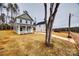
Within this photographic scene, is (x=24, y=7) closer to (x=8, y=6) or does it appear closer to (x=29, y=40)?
(x=8, y=6)

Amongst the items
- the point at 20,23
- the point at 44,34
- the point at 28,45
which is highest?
the point at 20,23

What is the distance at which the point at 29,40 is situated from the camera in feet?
5.74

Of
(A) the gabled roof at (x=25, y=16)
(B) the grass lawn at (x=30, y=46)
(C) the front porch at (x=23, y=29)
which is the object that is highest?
(A) the gabled roof at (x=25, y=16)

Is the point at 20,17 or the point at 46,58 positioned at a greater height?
the point at 20,17

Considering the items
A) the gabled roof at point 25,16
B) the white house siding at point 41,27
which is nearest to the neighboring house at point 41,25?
the white house siding at point 41,27

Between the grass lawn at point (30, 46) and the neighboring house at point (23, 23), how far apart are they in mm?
60

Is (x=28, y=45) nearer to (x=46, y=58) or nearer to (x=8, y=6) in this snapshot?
(x=46, y=58)

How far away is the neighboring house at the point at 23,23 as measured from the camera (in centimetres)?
173

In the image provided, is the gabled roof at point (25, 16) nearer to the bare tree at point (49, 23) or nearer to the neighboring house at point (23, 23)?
the neighboring house at point (23, 23)

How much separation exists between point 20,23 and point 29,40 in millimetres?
217

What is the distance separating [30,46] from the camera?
174cm

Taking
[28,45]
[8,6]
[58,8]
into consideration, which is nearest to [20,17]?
[8,6]

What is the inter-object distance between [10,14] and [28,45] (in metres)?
0.40

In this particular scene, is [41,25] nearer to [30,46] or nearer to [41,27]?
[41,27]
